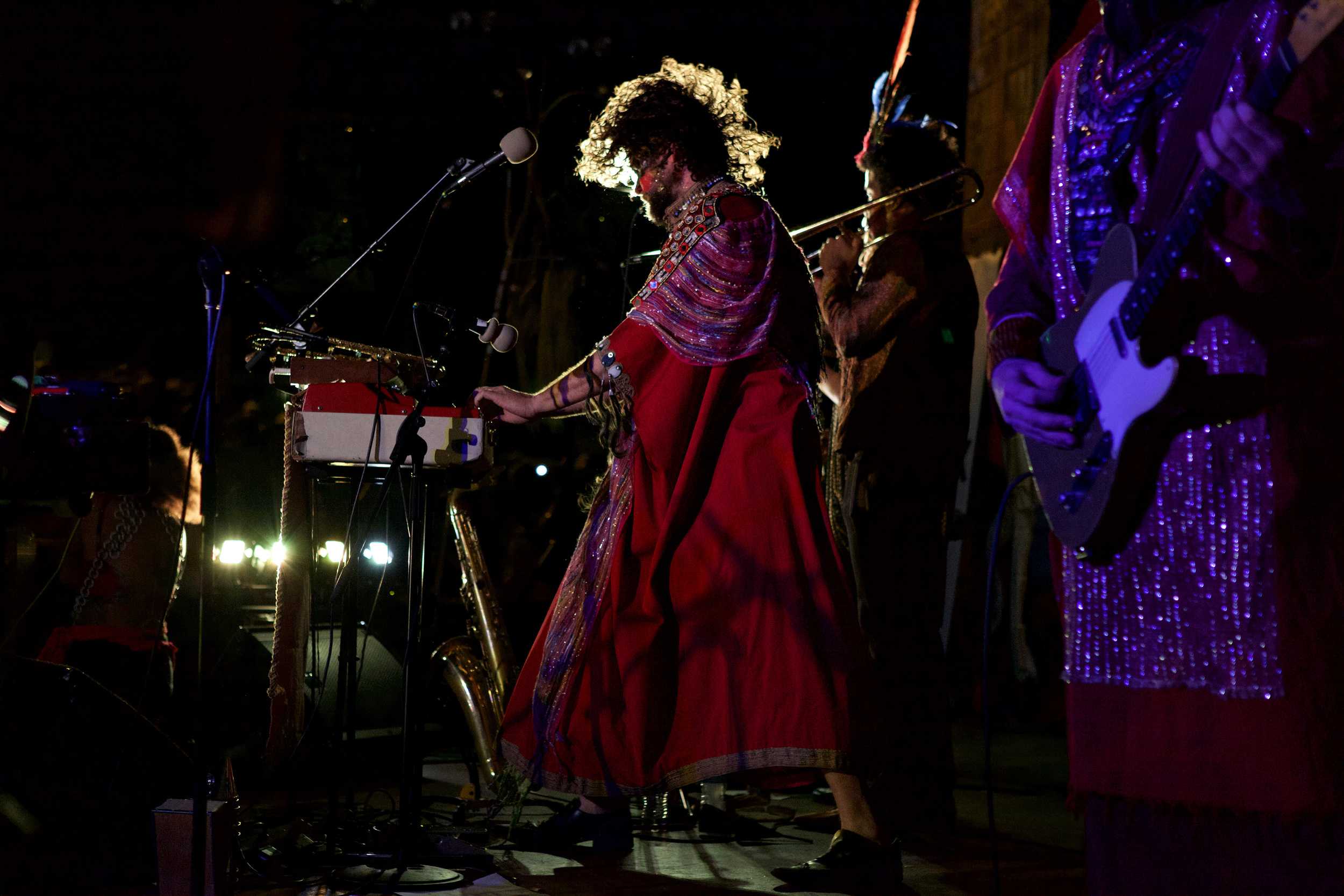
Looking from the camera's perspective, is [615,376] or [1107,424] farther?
[615,376]

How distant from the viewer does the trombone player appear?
3.90 meters

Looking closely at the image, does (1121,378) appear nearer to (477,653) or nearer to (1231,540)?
(1231,540)

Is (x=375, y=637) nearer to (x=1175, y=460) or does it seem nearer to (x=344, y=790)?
(x=344, y=790)

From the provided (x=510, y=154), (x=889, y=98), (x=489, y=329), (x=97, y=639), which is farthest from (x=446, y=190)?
(x=97, y=639)

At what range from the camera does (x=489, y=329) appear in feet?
9.95

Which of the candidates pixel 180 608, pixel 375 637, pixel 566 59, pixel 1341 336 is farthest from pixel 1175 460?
pixel 566 59

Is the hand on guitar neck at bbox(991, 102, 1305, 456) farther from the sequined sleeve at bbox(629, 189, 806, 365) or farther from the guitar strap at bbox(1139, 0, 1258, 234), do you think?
the sequined sleeve at bbox(629, 189, 806, 365)

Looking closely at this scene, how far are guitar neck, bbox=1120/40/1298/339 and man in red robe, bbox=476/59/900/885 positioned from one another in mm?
1633

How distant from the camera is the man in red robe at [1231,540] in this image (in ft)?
4.73

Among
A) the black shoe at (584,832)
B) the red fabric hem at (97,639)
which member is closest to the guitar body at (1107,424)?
the black shoe at (584,832)

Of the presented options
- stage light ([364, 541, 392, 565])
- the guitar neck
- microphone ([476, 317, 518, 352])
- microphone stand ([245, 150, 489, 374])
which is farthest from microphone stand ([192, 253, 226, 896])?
stage light ([364, 541, 392, 565])

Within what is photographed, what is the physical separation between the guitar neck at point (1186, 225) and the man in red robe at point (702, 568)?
5.36 feet

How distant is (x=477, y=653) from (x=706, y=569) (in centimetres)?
165

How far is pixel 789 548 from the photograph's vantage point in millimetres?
3066
